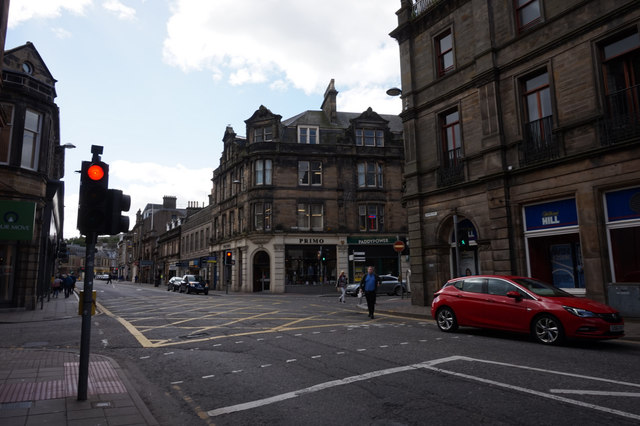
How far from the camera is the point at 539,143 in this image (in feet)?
48.9

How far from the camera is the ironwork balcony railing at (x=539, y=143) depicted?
14.4 m

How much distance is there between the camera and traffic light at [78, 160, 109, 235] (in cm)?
542

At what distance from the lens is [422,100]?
786 inches

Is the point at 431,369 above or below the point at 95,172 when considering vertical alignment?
below

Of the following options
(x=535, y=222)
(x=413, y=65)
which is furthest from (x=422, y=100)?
(x=535, y=222)

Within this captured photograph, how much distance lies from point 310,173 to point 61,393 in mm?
34008

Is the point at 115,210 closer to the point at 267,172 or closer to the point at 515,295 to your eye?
the point at 515,295

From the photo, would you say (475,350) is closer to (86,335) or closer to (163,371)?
(163,371)

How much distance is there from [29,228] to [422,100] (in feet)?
58.5

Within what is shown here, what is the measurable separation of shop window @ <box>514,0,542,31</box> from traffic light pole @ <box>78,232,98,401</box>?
1629 cm

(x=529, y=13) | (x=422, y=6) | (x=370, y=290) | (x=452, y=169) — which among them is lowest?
(x=370, y=290)

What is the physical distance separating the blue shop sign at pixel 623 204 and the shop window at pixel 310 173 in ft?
90.4

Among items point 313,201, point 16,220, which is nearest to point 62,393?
point 16,220

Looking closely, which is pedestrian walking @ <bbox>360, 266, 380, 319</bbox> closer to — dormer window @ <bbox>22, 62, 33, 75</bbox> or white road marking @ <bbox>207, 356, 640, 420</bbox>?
white road marking @ <bbox>207, 356, 640, 420</bbox>
